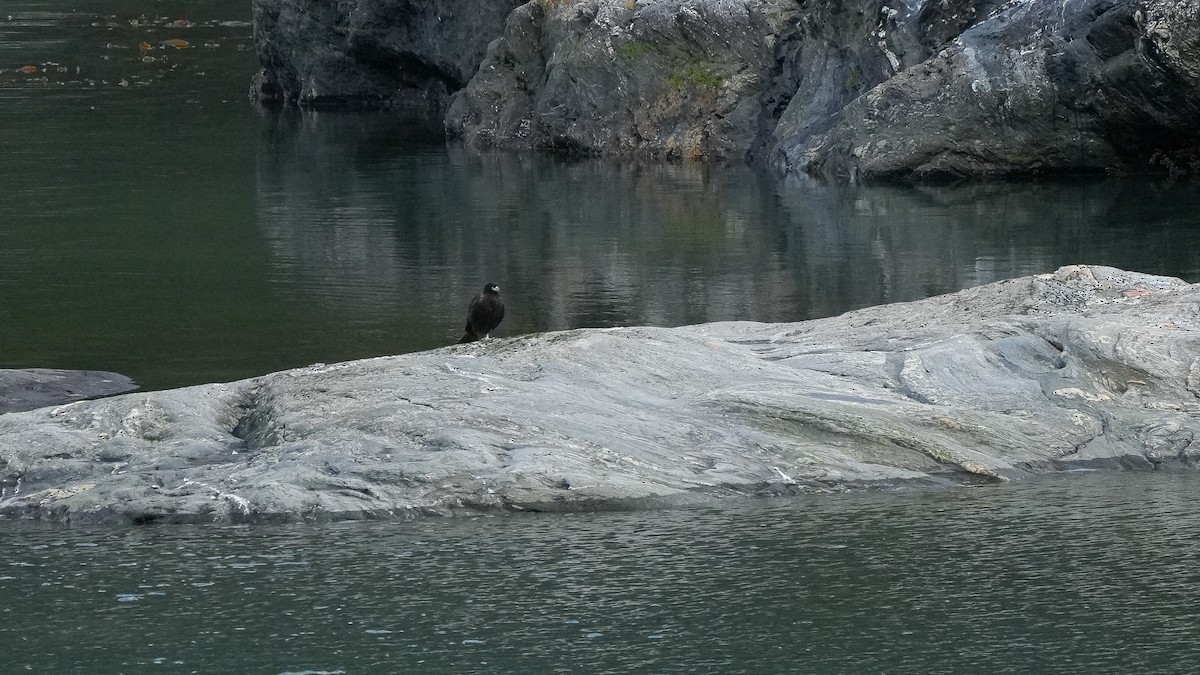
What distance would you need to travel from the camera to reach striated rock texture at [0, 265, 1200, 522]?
907cm

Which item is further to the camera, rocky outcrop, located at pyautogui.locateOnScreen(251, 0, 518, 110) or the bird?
rocky outcrop, located at pyautogui.locateOnScreen(251, 0, 518, 110)

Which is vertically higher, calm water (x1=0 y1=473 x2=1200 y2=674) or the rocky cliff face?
the rocky cliff face

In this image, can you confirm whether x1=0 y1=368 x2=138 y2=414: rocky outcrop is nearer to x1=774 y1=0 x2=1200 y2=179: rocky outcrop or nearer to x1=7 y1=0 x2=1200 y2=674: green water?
x1=7 y1=0 x2=1200 y2=674: green water

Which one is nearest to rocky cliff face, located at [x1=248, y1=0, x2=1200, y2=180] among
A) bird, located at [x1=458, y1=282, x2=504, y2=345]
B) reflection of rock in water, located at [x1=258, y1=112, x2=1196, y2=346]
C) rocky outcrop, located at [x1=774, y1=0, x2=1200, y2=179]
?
rocky outcrop, located at [x1=774, y1=0, x2=1200, y2=179]

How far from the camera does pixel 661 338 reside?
36.2ft

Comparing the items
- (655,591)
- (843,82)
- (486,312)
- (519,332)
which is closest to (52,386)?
(486,312)

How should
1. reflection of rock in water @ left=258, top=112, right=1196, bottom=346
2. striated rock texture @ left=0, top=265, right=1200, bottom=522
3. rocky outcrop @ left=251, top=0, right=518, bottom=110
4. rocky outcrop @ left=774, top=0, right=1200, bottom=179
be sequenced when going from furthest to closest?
rocky outcrop @ left=251, top=0, right=518, bottom=110 < rocky outcrop @ left=774, top=0, right=1200, bottom=179 < reflection of rock in water @ left=258, top=112, right=1196, bottom=346 < striated rock texture @ left=0, top=265, right=1200, bottom=522

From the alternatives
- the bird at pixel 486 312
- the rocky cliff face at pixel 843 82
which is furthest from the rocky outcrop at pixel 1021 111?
the bird at pixel 486 312

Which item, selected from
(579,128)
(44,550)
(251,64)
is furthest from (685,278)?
(251,64)

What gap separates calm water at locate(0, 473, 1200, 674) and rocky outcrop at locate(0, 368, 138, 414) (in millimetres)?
3523

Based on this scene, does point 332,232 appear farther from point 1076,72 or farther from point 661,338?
point 661,338

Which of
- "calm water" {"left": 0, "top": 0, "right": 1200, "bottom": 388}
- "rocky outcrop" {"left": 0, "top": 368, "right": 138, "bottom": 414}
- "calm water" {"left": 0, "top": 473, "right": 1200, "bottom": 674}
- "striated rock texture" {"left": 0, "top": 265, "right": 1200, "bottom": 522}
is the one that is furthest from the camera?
"calm water" {"left": 0, "top": 0, "right": 1200, "bottom": 388}

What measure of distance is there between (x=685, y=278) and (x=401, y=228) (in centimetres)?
532

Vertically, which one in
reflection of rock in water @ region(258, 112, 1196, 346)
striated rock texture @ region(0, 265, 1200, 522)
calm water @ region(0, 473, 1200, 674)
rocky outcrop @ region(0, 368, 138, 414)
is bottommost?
reflection of rock in water @ region(258, 112, 1196, 346)
